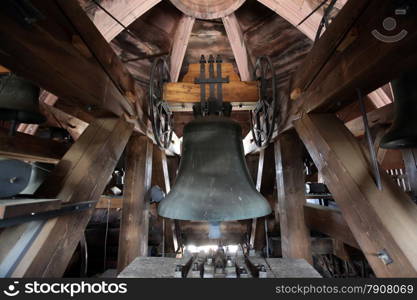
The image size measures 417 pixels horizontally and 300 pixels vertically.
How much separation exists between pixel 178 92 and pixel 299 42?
1.64 meters

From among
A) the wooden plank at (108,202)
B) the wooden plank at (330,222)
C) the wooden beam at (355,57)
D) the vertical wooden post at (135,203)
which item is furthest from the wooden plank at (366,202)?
the wooden plank at (108,202)

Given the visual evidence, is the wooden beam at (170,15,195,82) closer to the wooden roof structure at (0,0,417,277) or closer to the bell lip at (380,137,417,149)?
the wooden roof structure at (0,0,417,277)

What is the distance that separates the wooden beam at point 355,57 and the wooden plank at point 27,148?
233cm

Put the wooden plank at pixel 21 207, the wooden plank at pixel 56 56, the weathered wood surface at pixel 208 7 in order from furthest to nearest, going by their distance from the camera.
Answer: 1. the weathered wood surface at pixel 208 7
2. the wooden plank at pixel 56 56
3. the wooden plank at pixel 21 207

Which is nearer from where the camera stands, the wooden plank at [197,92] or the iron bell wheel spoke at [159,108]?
the iron bell wheel spoke at [159,108]

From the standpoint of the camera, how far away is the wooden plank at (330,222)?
1.33m

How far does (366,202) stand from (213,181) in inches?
28.0

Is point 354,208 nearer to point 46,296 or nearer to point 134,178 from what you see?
point 46,296

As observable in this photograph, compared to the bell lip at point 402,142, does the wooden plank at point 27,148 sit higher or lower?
higher

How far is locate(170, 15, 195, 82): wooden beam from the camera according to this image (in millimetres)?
1934

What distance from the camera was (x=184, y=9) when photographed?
5.90 feet

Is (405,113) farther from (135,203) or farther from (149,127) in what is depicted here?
(135,203)

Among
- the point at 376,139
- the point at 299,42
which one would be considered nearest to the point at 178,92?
the point at 299,42

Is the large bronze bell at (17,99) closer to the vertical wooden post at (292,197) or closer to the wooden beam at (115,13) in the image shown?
the wooden beam at (115,13)
